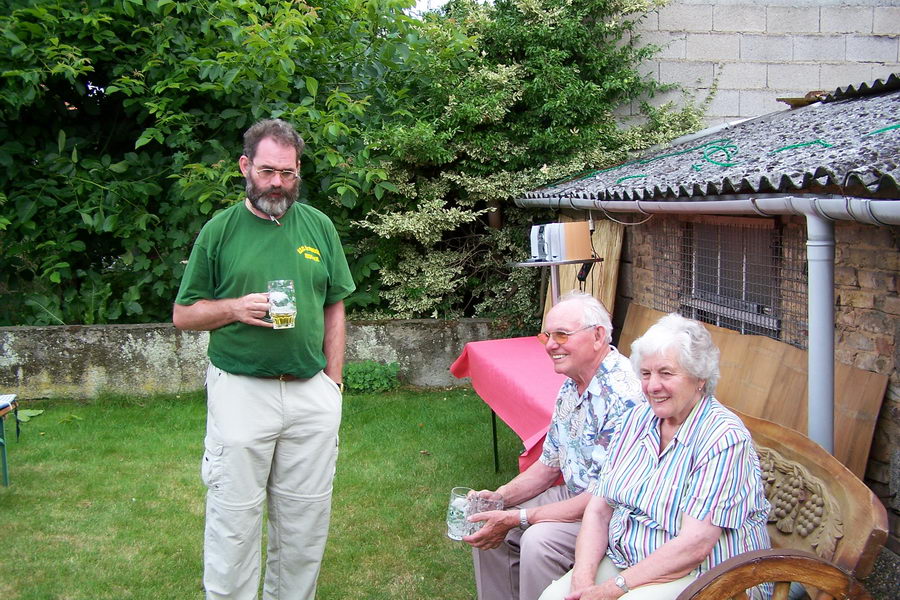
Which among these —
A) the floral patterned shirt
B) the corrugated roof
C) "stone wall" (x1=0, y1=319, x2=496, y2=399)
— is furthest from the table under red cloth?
"stone wall" (x1=0, y1=319, x2=496, y2=399)

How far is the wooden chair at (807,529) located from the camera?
216cm

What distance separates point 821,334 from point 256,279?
7.05 feet

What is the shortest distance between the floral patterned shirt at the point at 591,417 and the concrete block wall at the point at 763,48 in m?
5.83

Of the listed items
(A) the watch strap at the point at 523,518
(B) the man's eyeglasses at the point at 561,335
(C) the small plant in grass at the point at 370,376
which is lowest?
(C) the small plant in grass at the point at 370,376

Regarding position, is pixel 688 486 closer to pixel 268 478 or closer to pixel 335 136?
pixel 268 478

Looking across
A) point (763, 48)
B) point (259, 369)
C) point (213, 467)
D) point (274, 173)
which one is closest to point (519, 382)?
point (259, 369)

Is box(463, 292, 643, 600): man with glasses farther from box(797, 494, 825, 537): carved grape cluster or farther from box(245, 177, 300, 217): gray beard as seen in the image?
box(245, 177, 300, 217): gray beard

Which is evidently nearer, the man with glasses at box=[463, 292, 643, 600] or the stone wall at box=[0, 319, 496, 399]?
the man with glasses at box=[463, 292, 643, 600]

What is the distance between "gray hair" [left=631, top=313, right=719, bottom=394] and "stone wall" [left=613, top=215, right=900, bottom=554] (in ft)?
3.25

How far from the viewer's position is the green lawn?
4062mm

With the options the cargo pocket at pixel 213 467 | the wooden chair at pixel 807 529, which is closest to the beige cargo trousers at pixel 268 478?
the cargo pocket at pixel 213 467

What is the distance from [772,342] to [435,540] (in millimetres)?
2080

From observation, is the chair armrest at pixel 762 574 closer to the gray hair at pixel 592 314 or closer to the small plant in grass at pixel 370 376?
the gray hair at pixel 592 314

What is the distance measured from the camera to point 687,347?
2.53 m
